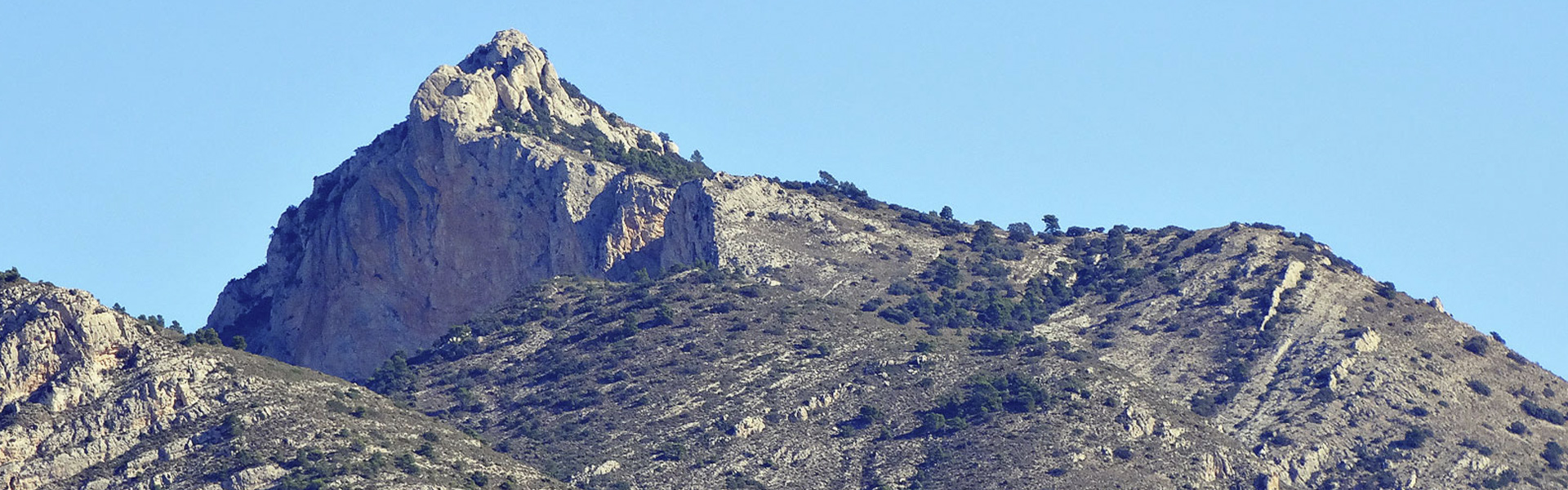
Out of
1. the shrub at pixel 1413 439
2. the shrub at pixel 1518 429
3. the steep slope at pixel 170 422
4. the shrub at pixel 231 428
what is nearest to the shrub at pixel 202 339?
the steep slope at pixel 170 422

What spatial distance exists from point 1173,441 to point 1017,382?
12.0m

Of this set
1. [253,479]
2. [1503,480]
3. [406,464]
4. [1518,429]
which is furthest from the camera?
[1518,429]

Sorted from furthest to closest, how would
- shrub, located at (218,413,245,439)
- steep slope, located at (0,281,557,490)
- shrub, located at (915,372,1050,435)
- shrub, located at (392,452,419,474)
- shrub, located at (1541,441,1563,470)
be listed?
shrub, located at (1541,441,1563,470) < shrub, located at (915,372,1050,435) < shrub, located at (218,413,245,439) < shrub, located at (392,452,419,474) < steep slope, located at (0,281,557,490)

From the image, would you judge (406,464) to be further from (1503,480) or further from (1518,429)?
(1518,429)

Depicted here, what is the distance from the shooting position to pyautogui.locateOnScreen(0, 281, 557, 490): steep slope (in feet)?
566

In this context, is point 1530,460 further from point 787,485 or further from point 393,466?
point 393,466

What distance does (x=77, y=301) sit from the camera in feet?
597

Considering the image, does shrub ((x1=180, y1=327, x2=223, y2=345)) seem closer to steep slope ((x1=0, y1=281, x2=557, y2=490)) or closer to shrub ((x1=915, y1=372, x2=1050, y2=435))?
steep slope ((x1=0, y1=281, x2=557, y2=490))

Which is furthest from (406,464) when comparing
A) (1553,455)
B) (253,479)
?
(1553,455)

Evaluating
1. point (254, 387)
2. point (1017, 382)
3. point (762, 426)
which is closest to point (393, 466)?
point (254, 387)

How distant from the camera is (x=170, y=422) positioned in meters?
177

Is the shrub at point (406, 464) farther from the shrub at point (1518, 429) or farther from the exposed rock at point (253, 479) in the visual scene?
→ the shrub at point (1518, 429)

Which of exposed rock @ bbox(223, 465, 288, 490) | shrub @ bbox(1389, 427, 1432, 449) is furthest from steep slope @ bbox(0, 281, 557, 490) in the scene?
shrub @ bbox(1389, 427, 1432, 449)

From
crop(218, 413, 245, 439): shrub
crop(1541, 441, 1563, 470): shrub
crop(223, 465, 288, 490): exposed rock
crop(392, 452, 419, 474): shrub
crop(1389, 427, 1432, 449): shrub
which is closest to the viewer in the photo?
crop(223, 465, 288, 490): exposed rock
